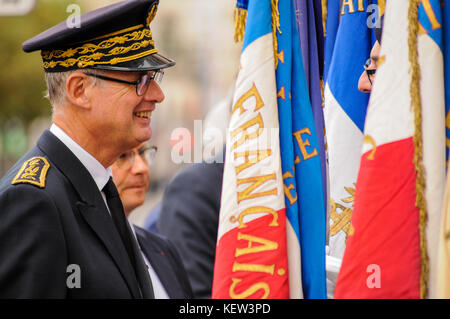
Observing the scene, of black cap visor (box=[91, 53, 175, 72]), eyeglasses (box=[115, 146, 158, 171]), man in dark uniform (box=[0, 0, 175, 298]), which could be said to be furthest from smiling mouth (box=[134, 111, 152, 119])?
eyeglasses (box=[115, 146, 158, 171])

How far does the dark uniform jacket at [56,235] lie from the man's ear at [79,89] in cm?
18

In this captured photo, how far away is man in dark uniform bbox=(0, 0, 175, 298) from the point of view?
2285 mm

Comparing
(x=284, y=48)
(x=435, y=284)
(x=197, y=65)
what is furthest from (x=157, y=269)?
(x=197, y=65)

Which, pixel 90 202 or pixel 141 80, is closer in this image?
pixel 90 202

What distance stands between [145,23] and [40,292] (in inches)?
50.9

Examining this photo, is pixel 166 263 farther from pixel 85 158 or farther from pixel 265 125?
pixel 265 125

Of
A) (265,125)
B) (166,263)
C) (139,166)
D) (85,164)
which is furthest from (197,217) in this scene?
(265,125)

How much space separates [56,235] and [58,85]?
2.40ft

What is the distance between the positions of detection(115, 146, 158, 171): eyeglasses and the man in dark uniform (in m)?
1.22

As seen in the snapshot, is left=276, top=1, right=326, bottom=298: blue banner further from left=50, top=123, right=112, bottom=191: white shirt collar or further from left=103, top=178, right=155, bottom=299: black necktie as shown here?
left=50, top=123, right=112, bottom=191: white shirt collar

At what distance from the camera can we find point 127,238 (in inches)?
109

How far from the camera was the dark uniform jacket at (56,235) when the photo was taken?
7.33 feet

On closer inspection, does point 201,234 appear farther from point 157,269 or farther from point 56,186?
point 56,186

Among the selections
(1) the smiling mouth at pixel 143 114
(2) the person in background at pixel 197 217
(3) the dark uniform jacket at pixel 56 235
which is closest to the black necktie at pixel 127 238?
(3) the dark uniform jacket at pixel 56 235
